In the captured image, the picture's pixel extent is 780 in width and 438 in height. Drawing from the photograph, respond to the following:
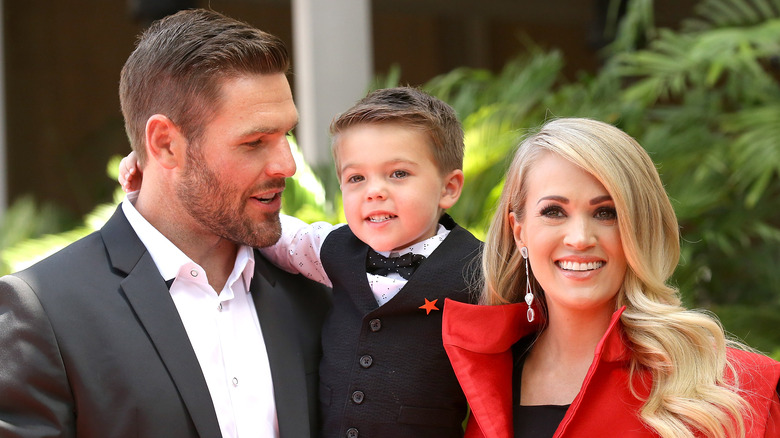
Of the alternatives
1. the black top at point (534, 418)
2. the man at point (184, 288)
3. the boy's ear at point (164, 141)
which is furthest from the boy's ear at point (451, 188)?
the boy's ear at point (164, 141)

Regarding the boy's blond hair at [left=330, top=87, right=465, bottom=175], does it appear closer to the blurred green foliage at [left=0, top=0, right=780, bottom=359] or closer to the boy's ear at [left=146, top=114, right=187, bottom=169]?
the boy's ear at [left=146, top=114, right=187, bottom=169]

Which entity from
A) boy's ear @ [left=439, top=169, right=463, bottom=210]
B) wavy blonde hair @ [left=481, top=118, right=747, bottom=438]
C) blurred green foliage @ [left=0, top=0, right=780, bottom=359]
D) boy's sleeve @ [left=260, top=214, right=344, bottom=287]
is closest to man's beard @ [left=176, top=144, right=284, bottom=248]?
boy's sleeve @ [left=260, top=214, right=344, bottom=287]

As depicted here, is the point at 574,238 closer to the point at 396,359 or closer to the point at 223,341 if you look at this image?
the point at 396,359

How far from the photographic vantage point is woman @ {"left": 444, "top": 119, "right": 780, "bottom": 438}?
2.02m

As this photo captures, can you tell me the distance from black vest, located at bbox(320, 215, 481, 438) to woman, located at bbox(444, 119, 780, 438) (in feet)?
0.40

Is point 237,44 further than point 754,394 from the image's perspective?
Yes

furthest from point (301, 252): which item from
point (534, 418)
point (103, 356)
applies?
point (534, 418)

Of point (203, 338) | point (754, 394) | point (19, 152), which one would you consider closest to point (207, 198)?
point (203, 338)

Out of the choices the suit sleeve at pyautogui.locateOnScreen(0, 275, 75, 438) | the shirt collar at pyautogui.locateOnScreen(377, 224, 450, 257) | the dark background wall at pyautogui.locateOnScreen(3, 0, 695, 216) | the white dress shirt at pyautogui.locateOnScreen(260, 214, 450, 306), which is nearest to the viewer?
the suit sleeve at pyautogui.locateOnScreen(0, 275, 75, 438)

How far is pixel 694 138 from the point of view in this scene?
4.92 metres

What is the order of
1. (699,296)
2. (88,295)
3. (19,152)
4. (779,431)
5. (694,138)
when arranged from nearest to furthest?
1. (779,431)
2. (88,295)
3. (694,138)
4. (699,296)
5. (19,152)

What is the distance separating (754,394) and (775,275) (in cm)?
336

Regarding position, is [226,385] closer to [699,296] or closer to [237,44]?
[237,44]

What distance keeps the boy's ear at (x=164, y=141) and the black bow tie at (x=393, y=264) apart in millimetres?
601
